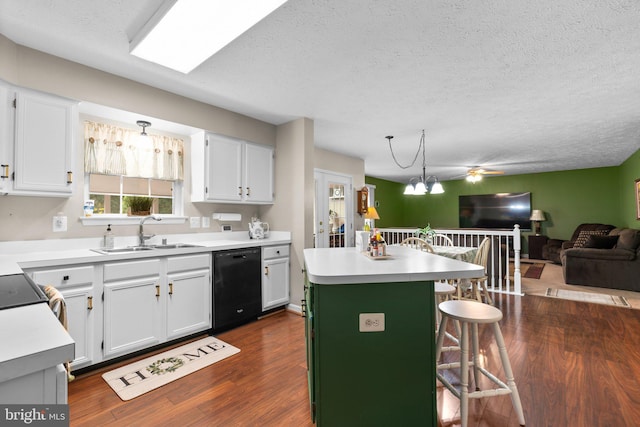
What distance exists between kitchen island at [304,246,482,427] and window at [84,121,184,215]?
2493 mm

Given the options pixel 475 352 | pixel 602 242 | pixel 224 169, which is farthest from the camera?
pixel 602 242

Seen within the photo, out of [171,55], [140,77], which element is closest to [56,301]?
[171,55]

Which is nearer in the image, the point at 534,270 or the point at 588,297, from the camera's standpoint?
the point at 588,297

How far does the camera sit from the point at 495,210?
8.77m

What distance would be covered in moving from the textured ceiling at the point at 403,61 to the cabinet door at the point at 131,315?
180 cm

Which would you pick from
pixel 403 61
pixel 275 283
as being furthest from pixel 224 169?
pixel 403 61

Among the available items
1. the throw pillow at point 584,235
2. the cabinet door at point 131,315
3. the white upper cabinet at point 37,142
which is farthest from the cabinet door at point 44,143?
the throw pillow at point 584,235

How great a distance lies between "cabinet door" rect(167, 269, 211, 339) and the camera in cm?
271

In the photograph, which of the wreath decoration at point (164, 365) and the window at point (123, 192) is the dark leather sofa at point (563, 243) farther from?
the window at point (123, 192)

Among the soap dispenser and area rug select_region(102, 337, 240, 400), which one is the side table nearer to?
area rug select_region(102, 337, 240, 400)

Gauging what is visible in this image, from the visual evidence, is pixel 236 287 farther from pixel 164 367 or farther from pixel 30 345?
pixel 30 345

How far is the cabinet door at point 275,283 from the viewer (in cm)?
350

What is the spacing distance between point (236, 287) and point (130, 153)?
1718 mm

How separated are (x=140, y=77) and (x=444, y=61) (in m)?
2.60
